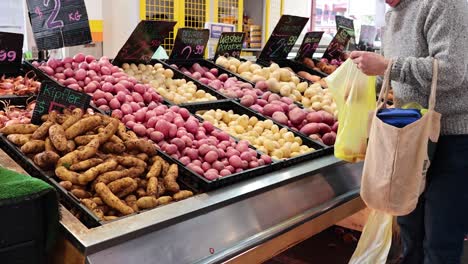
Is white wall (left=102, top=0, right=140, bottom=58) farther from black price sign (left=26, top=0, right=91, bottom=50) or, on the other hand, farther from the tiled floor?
the tiled floor

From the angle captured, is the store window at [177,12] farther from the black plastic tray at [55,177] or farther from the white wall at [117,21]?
the black plastic tray at [55,177]

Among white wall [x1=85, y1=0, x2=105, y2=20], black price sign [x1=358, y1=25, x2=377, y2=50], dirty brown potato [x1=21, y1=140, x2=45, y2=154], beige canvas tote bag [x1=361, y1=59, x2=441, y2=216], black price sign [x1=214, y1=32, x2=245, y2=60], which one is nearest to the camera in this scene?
dirty brown potato [x1=21, y1=140, x2=45, y2=154]

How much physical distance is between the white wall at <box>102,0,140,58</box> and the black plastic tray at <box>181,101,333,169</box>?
3.52m

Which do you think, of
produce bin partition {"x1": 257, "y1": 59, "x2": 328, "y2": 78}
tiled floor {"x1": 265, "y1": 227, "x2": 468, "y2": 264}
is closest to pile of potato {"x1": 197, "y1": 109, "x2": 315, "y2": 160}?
tiled floor {"x1": 265, "y1": 227, "x2": 468, "y2": 264}

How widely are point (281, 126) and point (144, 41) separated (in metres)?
1.17

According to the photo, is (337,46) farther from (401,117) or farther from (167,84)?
(401,117)

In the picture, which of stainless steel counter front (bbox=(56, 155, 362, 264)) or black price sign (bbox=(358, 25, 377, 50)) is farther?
black price sign (bbox=(358, 25, 377, 50))

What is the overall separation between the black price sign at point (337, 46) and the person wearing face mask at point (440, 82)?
2.30 metres

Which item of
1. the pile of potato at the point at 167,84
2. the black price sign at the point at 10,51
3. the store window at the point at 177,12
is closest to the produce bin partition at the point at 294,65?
the pile of potato at the point at 167,84

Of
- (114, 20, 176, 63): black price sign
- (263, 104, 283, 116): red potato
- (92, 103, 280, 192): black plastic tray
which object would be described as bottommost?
(92, 103, 280, 192): black plastic tray

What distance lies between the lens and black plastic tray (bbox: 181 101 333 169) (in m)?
2.30

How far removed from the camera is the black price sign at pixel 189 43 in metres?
3.54

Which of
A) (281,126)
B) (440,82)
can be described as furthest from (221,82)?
(440,82)

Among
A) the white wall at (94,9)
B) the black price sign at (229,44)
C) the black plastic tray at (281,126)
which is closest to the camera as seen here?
the black plastic tray at (281,126)
